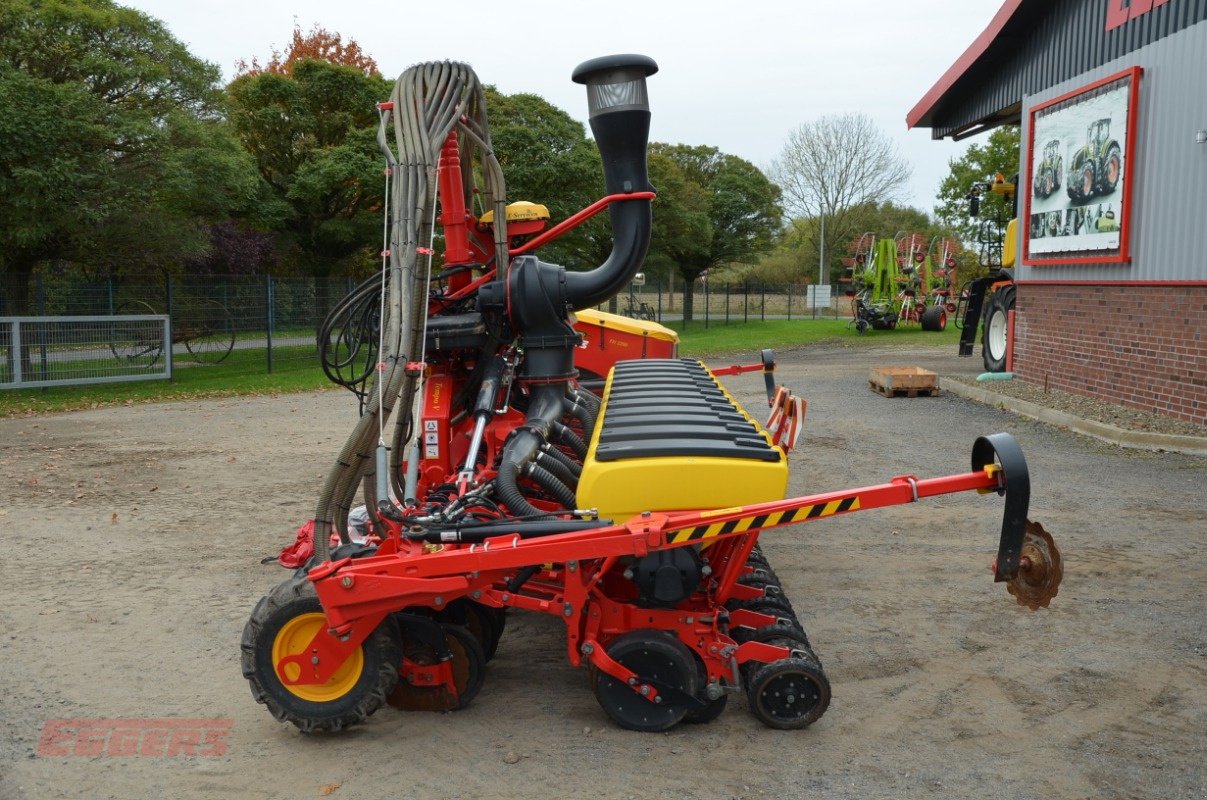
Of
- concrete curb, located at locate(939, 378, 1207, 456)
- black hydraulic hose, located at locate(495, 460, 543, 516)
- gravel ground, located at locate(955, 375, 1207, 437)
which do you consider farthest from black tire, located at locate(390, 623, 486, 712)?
gravel ground, located at locate(955, 375, 1207, 437)

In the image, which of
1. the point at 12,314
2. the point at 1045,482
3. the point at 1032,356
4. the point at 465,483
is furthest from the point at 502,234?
the point at 12,314

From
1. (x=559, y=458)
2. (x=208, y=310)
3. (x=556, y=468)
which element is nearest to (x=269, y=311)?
(x=208, y=310)

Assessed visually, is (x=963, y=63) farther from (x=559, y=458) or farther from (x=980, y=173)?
(x=980, y=173)

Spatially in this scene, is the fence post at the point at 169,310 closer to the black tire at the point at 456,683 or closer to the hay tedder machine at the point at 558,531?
the hay tedder machine at the point at 558,531

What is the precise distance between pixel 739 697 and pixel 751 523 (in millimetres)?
999

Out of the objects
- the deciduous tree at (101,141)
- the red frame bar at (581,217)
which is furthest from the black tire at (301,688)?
the deciduous tree at (101,141)

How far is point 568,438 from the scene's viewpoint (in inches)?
223

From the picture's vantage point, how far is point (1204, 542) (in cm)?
708

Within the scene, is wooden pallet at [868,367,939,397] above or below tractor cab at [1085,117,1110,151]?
below

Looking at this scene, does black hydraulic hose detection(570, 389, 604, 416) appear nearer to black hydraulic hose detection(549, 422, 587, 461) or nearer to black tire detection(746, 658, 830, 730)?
black hydraulic hose detection(549, 422, 587, 461)

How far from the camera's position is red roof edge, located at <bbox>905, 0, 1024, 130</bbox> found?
49.7 ft

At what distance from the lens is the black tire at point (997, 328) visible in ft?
55.5

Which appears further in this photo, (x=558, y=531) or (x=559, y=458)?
(x=559, y=458)

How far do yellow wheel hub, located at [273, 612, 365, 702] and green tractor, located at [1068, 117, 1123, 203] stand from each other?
11.4m
